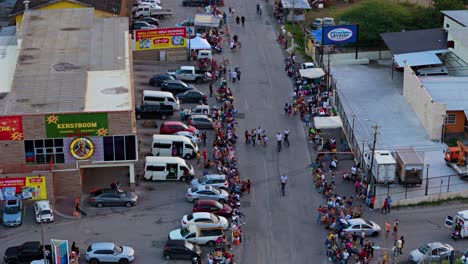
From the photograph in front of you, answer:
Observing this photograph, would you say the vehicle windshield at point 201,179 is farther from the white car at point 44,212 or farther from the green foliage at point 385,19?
the green foliage at point 385,19

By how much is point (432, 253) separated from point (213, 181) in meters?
15.0

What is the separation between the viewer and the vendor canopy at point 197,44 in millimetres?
81125

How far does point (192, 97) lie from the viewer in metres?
71.9

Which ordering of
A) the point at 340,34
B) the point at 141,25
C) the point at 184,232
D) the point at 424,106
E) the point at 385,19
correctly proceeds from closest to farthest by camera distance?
the point at 184,232 → the point at 424,106 → the point at 340,34 → the point at 385,19 → the point at 141,25

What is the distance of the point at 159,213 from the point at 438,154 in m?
19.5

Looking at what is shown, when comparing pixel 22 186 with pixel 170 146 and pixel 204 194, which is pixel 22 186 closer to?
pixel 204 194

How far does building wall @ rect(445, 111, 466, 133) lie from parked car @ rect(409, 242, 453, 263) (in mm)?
16395

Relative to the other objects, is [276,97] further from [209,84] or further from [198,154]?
[198,154]

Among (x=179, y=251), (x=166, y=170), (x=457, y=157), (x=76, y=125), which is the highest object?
(x=76, y=125)

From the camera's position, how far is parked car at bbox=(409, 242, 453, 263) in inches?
1928

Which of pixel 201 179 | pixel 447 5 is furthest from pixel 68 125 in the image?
pixel 447 5

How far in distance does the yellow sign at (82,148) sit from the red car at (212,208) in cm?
734

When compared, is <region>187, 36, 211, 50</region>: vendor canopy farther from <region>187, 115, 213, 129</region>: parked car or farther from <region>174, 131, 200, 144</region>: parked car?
<region>174, 131, 200, 144</region>: parked car

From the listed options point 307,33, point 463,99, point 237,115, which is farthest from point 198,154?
point 307,33
